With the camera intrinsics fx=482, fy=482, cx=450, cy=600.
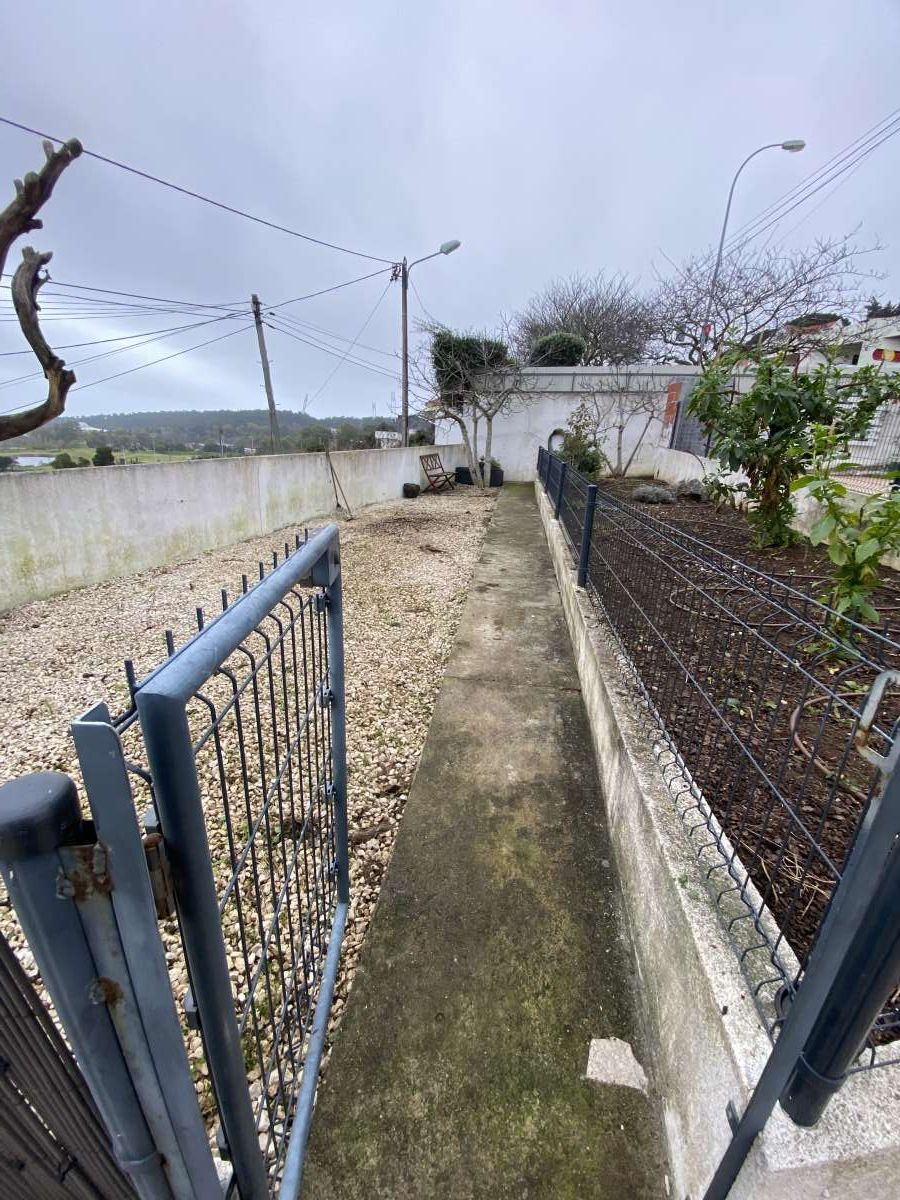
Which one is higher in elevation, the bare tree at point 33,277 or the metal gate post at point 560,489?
the bare tree at point 33,277

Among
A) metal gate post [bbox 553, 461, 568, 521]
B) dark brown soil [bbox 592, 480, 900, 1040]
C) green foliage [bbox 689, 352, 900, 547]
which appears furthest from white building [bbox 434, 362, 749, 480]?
dark brown soil [bbox 592, 480, 900, 1040]

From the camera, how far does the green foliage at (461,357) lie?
13375mm

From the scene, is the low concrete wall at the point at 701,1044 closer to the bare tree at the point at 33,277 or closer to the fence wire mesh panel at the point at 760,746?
the fence wire mesh panel at the point at 760,746

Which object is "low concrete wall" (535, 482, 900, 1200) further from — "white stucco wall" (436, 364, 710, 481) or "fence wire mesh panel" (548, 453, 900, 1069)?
"white stucco wall" (436, 364, 710, 481)

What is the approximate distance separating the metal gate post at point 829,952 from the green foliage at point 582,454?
39.6 feet

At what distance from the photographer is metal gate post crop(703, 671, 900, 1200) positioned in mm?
713

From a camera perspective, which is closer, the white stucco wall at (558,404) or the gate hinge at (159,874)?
the gate hinge at (159,874)

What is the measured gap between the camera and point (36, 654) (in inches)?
147

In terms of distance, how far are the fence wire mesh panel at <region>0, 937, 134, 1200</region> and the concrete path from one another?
78 centimetres

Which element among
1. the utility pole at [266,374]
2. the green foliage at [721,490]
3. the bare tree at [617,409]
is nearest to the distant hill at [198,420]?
the utility pole at [266,374]

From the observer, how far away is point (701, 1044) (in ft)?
3.57

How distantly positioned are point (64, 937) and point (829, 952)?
1.09m

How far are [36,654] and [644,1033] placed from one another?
4.50 m

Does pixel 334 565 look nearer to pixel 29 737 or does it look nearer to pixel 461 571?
pixel 29 737
